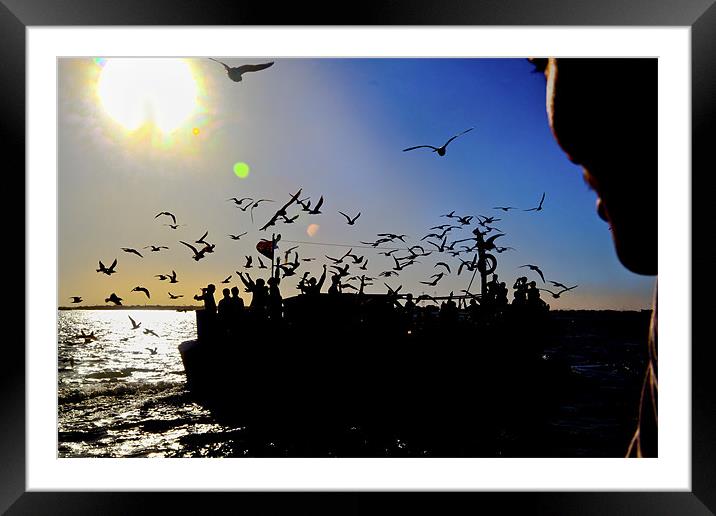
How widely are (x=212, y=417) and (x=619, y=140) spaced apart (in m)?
12.1

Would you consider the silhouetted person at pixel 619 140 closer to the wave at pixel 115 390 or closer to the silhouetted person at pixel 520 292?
the silhouetted person at pixel 520 292

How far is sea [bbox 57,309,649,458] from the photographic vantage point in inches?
420

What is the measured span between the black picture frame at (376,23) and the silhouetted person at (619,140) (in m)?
0.21

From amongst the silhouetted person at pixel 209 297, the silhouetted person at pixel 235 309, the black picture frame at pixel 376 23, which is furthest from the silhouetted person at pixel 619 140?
the silhouetted person at pixel 209 297

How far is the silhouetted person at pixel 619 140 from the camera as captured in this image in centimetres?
169

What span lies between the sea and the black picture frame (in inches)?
97.2

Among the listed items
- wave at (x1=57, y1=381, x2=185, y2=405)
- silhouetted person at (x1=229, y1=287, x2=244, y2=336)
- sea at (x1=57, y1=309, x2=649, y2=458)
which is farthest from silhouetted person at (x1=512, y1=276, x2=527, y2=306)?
wave at (x1=57, y1=381, x2=185, y2=405)

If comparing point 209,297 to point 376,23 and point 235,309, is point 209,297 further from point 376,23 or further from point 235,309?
point 376,23

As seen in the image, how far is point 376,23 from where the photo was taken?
1493mm

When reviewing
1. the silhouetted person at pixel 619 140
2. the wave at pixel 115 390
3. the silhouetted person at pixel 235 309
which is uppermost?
the silhouetted person at pixel 619 140

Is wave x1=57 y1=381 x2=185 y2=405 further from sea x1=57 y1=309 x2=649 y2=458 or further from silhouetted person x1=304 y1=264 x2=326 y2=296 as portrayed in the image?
silhouetted person x1=304 y1=264 x2=326 y2=296
